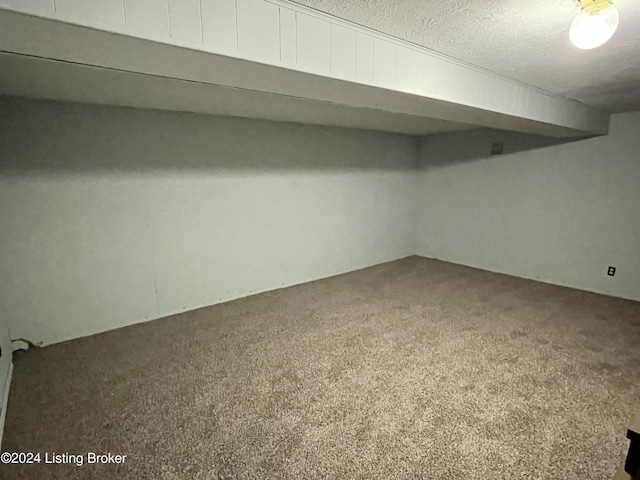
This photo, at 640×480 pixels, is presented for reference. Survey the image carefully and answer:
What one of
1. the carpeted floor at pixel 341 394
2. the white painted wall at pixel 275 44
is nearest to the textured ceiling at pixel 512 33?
the white painted wall at pixel 275 44

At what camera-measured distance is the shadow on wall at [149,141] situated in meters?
2.56

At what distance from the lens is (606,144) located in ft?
12.2

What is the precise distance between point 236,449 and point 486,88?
2.66 meters

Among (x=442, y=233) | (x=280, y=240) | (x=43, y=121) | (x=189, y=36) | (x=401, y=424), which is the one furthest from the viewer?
(x=442, y=233)

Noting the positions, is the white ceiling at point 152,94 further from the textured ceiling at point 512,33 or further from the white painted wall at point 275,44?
the textured ceiling at point 512,33

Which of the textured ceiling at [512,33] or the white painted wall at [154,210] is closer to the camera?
the textured ceiling at [512,33]

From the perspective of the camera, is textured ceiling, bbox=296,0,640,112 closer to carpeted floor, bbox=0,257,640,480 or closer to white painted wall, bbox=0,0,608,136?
white painted wall, bbox=0,0,608,136

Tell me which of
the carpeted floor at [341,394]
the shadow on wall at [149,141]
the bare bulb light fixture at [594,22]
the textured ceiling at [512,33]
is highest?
the textured ceiling at [512,33]

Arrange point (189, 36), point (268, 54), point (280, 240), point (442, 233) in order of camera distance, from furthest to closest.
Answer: point (442, 233)
point (280, 240)
point (268, 54)
point (189, 36)

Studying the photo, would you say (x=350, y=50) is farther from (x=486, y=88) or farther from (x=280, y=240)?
(x=280, y=240)

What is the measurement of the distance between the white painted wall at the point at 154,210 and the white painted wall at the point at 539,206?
4.74 feet

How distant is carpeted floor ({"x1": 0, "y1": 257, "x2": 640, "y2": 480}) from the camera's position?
1.61m

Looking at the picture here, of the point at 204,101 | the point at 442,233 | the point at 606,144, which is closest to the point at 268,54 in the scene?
the point at 204,101

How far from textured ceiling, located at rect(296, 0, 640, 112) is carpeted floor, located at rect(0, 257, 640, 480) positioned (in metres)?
1.99
